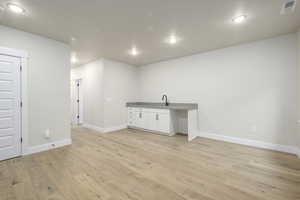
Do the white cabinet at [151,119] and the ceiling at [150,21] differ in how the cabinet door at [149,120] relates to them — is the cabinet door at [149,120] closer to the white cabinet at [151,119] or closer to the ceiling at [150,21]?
the white cabinet at [151,119]

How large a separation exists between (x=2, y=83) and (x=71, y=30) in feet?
5.35

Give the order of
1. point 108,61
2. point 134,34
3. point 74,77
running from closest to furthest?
1. point 134,34
2. point 108,61
3. point 74,77

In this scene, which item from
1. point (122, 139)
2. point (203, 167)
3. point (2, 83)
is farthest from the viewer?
point (122, 139)

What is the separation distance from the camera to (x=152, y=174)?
7.02ft

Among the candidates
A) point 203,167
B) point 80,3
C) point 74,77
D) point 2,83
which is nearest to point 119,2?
point 80,3

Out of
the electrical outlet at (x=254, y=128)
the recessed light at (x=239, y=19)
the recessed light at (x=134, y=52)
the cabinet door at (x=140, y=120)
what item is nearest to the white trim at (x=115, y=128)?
the cabinet door at (x=140, y=120)

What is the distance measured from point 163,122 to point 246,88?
2415 mm

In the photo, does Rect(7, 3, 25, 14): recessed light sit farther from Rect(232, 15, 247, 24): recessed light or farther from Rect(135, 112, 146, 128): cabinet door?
Rect(135, 112, 146, 128): cabinet door

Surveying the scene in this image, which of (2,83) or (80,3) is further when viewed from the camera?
(2,83)

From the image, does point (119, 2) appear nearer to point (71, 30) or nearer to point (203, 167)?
point (71, 30)

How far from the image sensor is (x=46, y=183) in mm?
1918

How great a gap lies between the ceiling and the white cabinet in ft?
6.88

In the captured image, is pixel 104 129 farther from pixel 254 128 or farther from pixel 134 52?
pixel 254 128

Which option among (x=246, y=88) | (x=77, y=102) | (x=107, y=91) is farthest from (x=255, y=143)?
(x=77, y=102)
